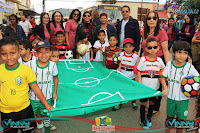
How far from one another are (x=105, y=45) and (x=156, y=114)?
81.9 inches

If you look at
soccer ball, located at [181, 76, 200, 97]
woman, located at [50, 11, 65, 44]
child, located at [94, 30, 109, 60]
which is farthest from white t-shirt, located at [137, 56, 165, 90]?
woman, located at [50, 11, 65, 44]

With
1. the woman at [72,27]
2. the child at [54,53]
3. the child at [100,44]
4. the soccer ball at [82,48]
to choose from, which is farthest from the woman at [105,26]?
the child at [54,53]

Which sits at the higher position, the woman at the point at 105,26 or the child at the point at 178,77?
the woman at the point at 105,26

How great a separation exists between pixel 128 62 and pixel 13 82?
7.81ft

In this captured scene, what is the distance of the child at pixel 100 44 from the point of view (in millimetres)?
4633

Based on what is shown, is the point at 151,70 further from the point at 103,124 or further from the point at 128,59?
the point at 103,124

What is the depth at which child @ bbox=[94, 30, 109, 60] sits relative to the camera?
4.63 meters

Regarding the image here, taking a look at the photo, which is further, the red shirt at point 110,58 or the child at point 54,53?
the red shirt at point 110,58

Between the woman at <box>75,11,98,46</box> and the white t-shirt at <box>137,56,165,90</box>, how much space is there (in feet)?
6.67

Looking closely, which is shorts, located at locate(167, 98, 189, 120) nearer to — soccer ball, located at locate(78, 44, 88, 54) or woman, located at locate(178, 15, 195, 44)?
soccer ball, located at locate(78, 44, 88, 54)

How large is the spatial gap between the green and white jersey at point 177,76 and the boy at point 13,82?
1820mm

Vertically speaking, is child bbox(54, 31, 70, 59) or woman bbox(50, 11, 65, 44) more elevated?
woman bbox(50, 11, 65, 44)

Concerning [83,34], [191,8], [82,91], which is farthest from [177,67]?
[191,8]

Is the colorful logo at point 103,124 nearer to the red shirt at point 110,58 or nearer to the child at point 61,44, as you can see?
the red shirt at point 110,58
